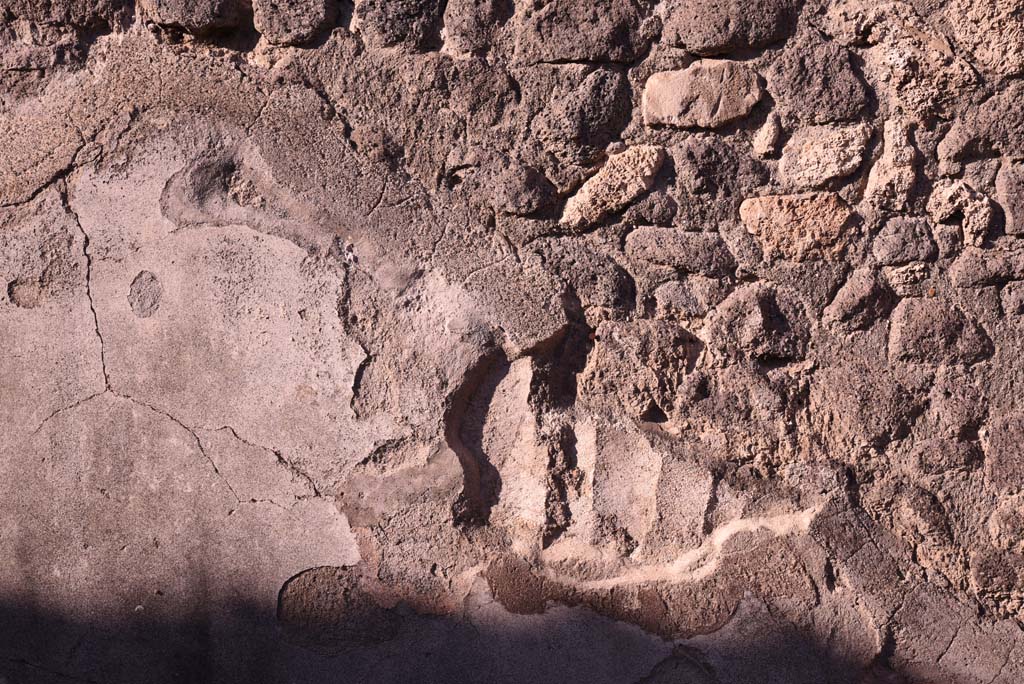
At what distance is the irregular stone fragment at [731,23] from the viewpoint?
1546 millimetres

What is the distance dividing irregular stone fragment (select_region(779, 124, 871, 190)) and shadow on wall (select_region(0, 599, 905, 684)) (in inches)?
31.4

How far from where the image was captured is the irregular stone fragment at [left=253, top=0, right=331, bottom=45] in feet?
5.36

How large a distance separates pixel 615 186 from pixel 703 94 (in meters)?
0.22

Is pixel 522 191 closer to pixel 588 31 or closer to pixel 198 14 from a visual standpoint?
pixel 588 31

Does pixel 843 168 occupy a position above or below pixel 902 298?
above

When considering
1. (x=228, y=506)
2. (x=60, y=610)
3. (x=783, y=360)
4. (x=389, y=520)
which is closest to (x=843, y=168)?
(x=783, y=360)

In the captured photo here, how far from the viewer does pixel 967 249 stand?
156 cm

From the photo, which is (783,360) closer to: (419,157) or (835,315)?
(835,315)

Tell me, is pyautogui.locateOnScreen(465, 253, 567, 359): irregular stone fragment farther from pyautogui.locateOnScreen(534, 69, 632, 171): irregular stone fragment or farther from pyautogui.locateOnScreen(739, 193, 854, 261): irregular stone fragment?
pyautogui.locateOnScreen(739, 193, 854, 261): irregular stone fragment

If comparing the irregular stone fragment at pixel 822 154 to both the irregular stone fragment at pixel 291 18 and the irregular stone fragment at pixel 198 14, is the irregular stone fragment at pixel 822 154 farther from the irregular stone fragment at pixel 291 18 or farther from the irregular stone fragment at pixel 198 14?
the irregular stone fragment at pixel 198 14

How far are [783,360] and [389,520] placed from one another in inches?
30.2

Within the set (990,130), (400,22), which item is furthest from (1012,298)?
(400,22)

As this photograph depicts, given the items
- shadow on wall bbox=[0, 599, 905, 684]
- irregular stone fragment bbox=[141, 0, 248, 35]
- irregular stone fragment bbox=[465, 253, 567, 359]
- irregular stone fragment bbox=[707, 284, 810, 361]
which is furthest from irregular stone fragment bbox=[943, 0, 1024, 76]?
irregular stone fragment bbox=[141, 0, 248, 35]

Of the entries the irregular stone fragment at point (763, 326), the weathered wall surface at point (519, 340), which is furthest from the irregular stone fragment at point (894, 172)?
the irregular stone fragment at point (763, 326)
